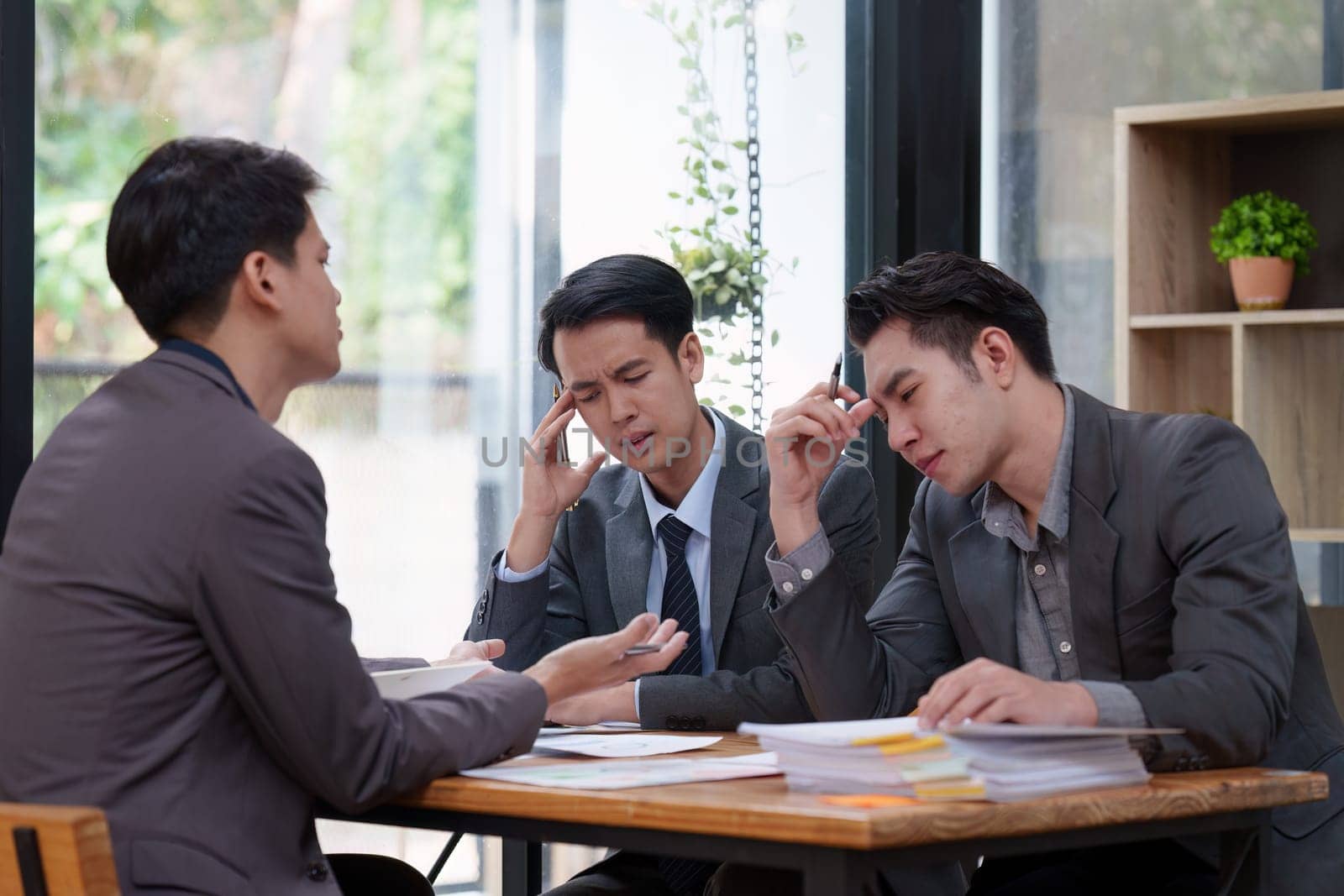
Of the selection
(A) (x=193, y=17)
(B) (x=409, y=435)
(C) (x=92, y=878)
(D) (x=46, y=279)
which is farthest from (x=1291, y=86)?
(C) (x=92, y=878)

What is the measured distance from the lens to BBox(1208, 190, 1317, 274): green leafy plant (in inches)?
142

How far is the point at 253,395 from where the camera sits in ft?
6.00

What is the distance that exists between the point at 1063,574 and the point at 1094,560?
117 millimetres

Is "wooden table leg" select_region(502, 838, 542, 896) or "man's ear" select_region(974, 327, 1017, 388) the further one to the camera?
"wooden table leg" select_region(502, 838, 542, 896)

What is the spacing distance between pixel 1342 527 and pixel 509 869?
2.15 m

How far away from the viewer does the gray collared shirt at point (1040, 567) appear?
217cm

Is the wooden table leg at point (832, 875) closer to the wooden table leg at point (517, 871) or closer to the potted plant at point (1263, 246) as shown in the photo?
the wooden table leg at point (517, 871)

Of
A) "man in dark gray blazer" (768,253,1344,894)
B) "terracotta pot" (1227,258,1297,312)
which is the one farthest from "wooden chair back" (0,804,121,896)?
"terracotta pot" (1227,258,1297,312)

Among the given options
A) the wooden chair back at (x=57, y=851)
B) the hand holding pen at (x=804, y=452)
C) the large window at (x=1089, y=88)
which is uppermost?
the large window at (x=1089, y=88)

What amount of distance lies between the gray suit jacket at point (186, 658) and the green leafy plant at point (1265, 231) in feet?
8.62

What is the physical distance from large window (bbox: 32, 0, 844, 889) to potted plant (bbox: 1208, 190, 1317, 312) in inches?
40.7

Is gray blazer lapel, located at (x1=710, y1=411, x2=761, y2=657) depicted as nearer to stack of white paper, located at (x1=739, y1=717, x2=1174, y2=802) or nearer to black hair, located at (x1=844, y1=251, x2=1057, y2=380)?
black hair, located at (x1=844, y1=251, x2=1057, y2=380)

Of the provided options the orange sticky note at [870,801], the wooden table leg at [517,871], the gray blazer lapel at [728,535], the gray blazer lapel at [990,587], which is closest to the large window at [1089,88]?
the gray blazer lapel at [728,535]

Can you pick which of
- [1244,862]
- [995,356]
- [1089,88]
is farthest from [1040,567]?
[1089,88]
